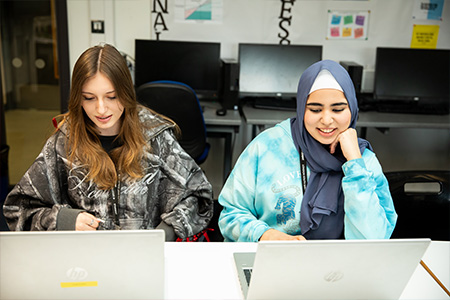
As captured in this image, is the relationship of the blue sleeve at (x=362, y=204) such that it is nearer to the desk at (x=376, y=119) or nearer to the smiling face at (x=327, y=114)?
the smiling face at (x=327, y=114)

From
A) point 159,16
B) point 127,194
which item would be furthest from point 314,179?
point 159,16

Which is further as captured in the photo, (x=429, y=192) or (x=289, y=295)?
(x=429, y=192)

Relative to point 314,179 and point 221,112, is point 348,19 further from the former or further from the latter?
point 314,179

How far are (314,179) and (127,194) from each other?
0.64m

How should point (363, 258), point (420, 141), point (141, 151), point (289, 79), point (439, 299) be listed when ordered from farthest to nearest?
point (420, 141) < point (289, 79) < point (141, 151) < point (439, 299) < point (363, 258)

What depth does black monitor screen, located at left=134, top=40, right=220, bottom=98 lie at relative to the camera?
3.22 m

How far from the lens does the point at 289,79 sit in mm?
3381

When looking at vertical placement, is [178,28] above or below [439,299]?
above

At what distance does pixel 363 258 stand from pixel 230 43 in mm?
2718

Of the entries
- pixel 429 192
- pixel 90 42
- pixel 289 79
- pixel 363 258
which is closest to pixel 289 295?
pixel 363 258

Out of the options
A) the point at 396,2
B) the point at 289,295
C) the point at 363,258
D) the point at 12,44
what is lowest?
the point at 289,295

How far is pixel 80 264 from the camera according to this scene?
0.93 metres

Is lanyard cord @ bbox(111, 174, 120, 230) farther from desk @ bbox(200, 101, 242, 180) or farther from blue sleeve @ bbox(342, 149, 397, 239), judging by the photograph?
desk @ bbox(200, 101, 242, 180)

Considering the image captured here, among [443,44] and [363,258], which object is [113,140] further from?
[443,44]
